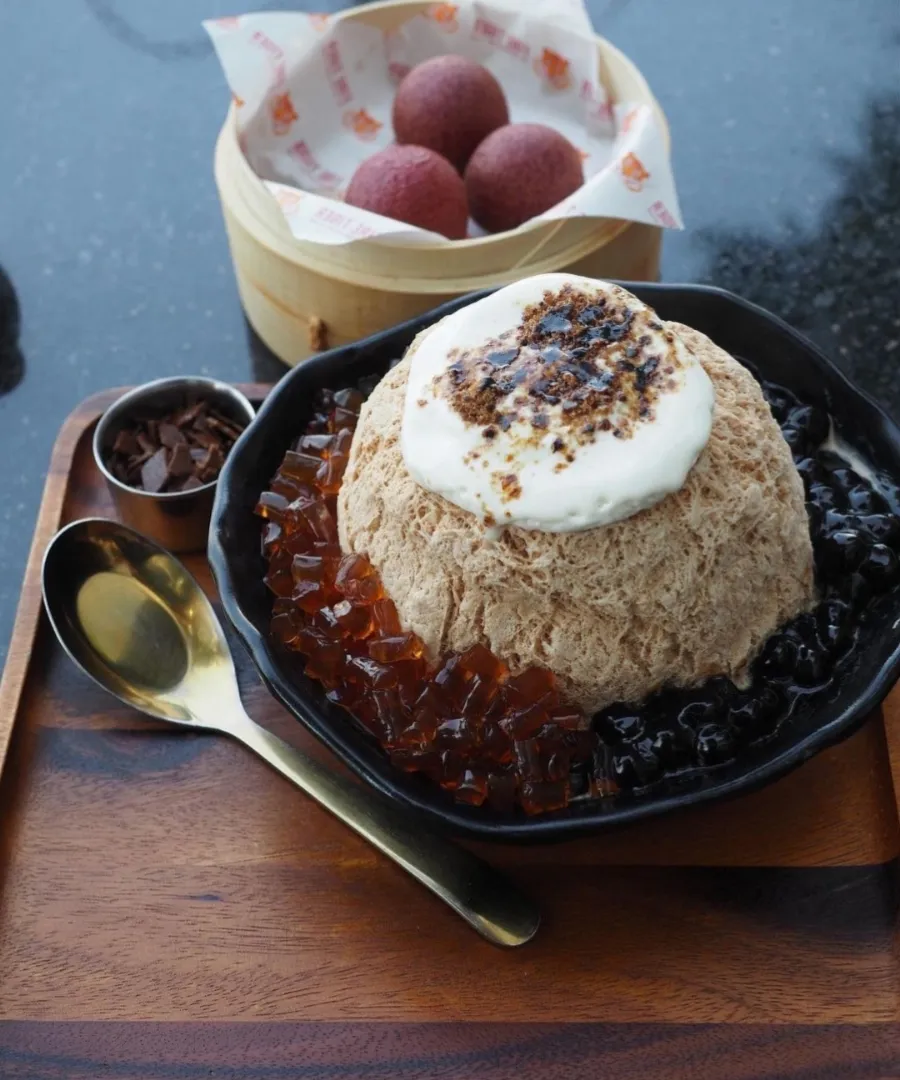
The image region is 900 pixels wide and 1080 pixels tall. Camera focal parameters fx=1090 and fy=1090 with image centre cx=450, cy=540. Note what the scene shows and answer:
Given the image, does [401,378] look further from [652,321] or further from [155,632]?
[155,632]

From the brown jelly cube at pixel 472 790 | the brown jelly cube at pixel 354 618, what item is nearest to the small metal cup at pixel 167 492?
the brown jelly cube at pixel 354 618

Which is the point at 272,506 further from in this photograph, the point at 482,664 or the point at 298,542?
the point at 482,664

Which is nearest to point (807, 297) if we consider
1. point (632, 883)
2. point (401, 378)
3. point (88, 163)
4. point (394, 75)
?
point (394, 75)

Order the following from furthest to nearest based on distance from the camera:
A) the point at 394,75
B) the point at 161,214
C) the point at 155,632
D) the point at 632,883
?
1. the point at 161,214
2. the point at 394,75
3. the point at 155,632
4. the point at 632,883

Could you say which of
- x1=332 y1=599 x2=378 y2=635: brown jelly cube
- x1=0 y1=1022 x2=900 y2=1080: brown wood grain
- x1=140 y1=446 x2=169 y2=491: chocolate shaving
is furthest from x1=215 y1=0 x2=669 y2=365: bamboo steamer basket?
x1=0 y1=1022 x2=900 y2=1080: brown wood grain

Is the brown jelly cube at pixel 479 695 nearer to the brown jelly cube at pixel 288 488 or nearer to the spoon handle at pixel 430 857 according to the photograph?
the spoon handle at pixel 430 857

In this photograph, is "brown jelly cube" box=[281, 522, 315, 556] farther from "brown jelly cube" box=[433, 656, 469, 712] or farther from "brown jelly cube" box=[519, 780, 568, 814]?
"brown jelly cube" box=[519, 780, 568, 814]

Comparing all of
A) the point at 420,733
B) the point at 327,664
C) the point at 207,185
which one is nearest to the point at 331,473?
the point at 327,664
